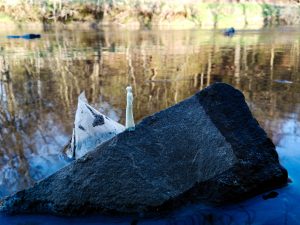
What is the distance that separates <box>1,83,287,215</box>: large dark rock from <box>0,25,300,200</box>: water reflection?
37.0 inches

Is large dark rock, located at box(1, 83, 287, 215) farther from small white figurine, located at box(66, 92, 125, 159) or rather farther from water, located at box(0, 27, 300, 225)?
small white figurine, located at box(66, 92, 125, 159)

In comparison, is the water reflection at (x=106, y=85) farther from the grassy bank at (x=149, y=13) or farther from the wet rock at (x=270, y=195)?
the grassy bank at (x=149, y=13)

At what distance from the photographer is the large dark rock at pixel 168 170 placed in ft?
13.4

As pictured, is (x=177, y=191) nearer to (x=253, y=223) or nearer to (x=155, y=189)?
(x=155, y=189)

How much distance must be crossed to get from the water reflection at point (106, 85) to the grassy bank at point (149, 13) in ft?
68.2

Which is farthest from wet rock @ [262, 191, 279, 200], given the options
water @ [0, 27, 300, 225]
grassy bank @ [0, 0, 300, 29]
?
grassy bank @ [0, 0, 300, 29]

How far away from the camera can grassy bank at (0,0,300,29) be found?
3900 centimetres

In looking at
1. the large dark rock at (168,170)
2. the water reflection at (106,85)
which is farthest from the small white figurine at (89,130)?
the large dark rock at (168,170)

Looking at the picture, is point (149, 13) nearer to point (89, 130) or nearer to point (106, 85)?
point (106, 85)

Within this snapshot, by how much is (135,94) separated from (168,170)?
5.47 m

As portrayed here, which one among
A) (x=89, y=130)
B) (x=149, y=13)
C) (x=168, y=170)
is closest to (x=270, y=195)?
(x=168, y=170)

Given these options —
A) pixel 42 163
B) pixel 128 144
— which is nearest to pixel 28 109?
pixel 42 163

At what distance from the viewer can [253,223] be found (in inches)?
152

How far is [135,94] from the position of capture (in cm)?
969
